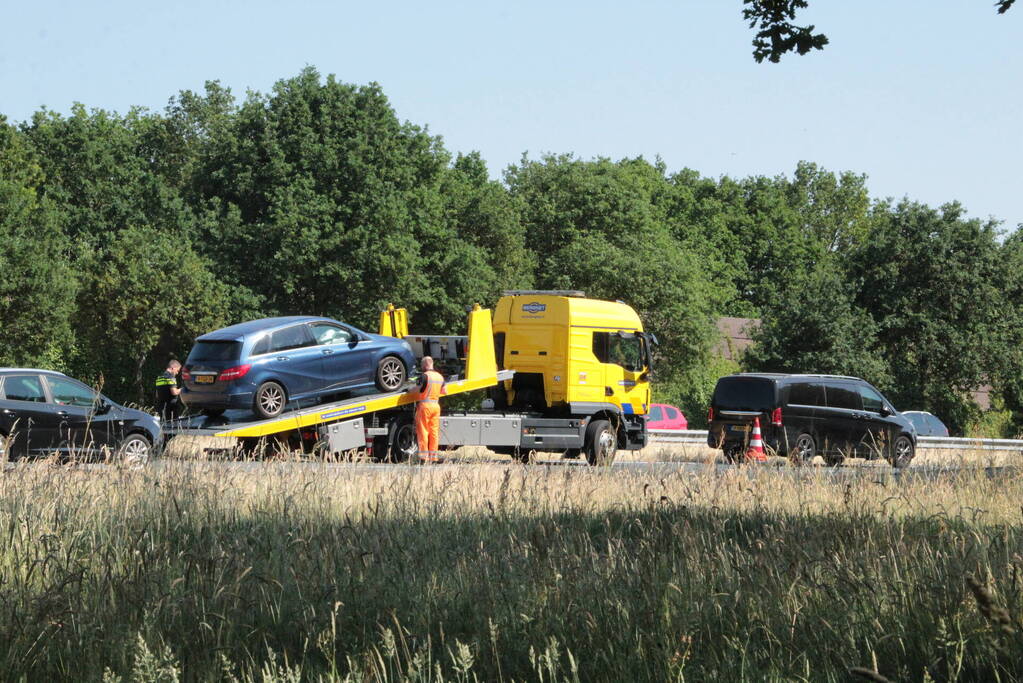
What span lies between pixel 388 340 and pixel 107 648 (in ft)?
50.1

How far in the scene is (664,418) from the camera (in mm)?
38969

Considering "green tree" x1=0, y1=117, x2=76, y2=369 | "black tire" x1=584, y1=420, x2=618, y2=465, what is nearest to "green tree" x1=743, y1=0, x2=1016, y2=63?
"black tire" x1=584, y1=420, x2=618, y2=465

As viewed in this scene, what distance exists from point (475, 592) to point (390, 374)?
14.5 meters

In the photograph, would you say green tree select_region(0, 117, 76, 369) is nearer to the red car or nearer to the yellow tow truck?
the red car

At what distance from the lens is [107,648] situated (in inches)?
213

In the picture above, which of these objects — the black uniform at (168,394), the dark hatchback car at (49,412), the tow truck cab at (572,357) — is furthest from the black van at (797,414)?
the dark hatchback car at (49,412)

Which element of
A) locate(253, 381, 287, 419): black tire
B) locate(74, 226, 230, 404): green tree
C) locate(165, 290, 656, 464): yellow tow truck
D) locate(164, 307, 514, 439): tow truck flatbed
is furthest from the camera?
locate(74, 226, 230, 404): green tree

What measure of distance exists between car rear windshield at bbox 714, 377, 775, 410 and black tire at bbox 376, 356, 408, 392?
24.8 feet

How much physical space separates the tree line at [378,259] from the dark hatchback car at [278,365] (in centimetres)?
2115

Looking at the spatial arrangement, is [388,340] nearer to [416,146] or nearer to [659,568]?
[659,568]

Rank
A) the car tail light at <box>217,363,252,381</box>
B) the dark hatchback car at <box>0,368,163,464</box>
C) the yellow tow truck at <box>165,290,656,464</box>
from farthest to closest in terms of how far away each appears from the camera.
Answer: the yellow tow truck at <box>165,290,656,464</box> < the car tail light at <box>217,363,252,381</box> < the dark hatchback car at <box>0,368,163,464</box>

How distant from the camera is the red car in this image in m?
38.7

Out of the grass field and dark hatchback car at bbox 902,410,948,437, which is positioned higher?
the grass field

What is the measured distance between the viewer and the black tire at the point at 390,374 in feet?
66.5
